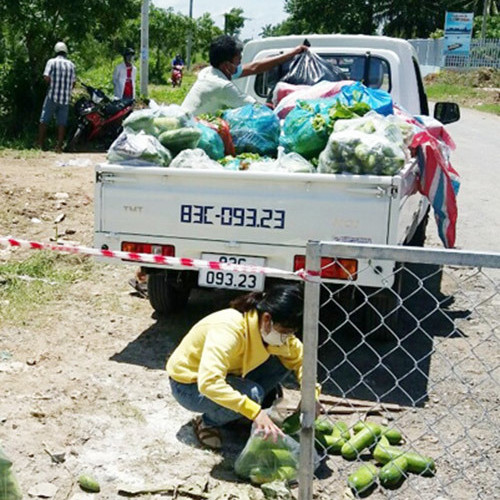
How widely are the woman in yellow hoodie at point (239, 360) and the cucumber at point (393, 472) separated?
1.88ft

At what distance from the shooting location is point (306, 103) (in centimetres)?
577

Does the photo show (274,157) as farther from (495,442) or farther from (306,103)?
(495,442)

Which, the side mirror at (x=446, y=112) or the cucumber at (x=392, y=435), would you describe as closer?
the cucumber at (x=392, y=435)

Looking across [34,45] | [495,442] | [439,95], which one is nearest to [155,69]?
[439,95]

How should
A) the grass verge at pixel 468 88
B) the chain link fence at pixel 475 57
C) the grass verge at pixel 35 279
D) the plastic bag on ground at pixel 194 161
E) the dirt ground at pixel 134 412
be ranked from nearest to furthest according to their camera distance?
the dirt ground at pixel 134 412, the plastic bag on ground at pixel 194 161, the grass verge at pixel 35 279, the grass verge at pixel 468 88, the chain link fence at pixel 475 57

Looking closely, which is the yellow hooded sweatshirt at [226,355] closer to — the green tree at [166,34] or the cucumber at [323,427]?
the cucumber at [323,427]

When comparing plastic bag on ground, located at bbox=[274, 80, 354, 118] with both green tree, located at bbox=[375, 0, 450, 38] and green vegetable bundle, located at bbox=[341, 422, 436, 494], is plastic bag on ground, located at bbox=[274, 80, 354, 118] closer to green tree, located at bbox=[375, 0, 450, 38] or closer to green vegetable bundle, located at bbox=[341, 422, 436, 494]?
green vegetable bundle, located at bbox=[341, 422, 436, 494]

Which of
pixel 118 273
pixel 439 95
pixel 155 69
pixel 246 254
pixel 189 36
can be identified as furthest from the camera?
pixel 189 36

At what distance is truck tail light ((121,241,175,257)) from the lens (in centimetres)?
523

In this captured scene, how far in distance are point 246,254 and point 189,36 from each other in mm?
50860

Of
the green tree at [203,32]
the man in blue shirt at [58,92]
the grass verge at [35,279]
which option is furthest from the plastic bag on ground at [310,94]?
the green tree at [203,32]

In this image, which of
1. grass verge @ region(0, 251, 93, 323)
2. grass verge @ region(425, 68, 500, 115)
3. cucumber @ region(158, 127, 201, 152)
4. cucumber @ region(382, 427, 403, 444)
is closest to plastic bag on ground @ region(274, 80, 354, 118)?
cucumber @ region(158, 127, 201, 152)

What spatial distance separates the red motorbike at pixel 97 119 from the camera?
1392 centimetres

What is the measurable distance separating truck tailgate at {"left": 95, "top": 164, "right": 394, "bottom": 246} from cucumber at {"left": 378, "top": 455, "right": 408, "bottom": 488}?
1.45 metres
